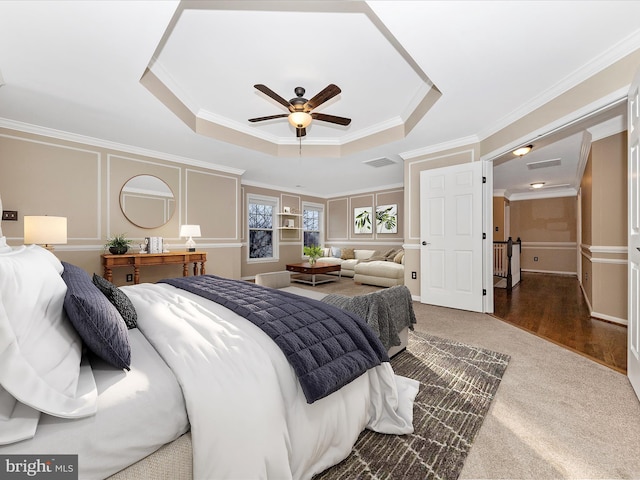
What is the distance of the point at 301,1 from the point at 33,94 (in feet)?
9.36

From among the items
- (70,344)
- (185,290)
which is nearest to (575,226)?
(185,290)

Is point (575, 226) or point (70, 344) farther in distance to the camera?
point (575, 226)

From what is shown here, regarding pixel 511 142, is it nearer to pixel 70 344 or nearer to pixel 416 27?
pixel 416 27

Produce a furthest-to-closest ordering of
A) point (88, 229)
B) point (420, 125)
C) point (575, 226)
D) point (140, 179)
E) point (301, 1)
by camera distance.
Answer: point (575, 226)
point (140, 179)
point (88, 229)
point (420, 125)
point (301, 1)

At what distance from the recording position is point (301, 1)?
70.7 inches

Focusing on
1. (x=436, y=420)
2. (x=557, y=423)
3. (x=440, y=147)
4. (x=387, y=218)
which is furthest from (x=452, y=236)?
(x=387, y=218)

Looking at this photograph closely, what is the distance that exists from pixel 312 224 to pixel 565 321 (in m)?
6.20

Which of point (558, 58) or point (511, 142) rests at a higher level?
point (558, 58)

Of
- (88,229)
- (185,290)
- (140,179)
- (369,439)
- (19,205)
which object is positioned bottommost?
(369,439)

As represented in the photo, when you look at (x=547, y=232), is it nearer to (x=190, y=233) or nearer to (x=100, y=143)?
(x=190, y=233)

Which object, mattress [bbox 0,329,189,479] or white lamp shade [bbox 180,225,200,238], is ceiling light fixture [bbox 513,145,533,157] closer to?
mattress [bbox 0,329,189,479]

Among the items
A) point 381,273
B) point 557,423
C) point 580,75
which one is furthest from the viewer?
point 381,273

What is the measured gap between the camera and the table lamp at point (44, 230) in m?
2.67

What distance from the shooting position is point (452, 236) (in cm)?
391
